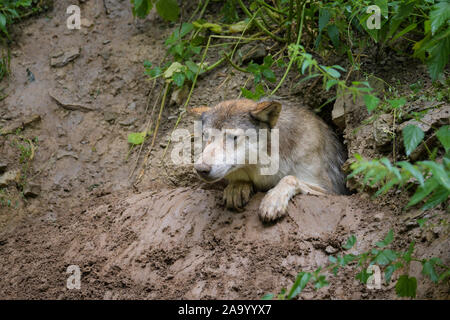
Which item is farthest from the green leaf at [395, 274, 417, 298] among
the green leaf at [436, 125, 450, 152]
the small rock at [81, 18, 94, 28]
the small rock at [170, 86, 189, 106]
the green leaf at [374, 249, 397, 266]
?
the small rock at [81, 18, 94, 28]

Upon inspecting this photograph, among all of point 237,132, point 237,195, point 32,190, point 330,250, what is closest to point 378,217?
point 330,250

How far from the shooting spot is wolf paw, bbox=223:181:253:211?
398 cm

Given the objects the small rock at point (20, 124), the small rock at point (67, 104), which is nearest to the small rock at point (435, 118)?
the small rock at point (67, 104)

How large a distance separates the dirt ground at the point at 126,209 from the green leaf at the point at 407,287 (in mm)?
232

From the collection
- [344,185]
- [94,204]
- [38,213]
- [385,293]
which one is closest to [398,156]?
[344,185]

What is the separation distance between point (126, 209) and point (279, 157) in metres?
1.56

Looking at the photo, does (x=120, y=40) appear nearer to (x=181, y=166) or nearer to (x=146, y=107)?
(x=146, y=107)

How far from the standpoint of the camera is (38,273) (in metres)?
3.99

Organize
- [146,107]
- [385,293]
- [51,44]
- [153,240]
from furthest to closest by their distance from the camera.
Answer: [51,44]
[146,107]
[153,240]
[385,293]

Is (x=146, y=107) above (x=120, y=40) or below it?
below

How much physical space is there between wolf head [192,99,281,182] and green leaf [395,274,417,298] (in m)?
1.57

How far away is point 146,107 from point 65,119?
3.29ft

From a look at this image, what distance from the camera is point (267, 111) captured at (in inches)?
157

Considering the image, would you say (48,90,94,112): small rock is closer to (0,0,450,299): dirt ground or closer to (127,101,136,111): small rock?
(0,0,450,299): dirt ground
